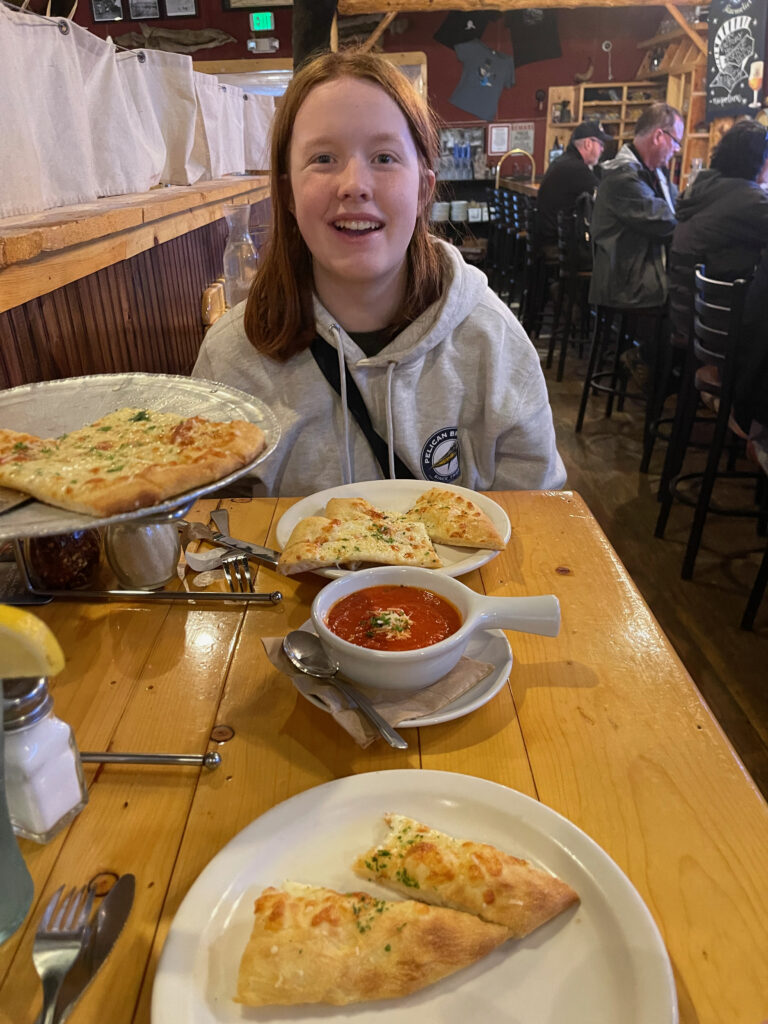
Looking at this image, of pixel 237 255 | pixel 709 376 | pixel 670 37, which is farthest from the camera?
pixel 670 37

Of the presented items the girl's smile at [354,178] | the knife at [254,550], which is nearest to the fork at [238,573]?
the knife at [254,550]

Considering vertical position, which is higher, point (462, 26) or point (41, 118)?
point (462, 26)

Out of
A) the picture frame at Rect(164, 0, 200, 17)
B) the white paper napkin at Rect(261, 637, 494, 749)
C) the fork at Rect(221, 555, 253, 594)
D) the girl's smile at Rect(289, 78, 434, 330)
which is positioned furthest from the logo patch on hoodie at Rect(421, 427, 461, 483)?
the picture frame at Rect(164, 0, 200, 17)

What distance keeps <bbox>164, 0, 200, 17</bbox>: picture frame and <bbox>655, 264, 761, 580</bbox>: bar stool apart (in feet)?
27.3

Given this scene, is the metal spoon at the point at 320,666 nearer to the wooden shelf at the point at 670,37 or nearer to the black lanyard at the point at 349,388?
the black lanyard at the point at 349,388

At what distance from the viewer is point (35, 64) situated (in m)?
1.73

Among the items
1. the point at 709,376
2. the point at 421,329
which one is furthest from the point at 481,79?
the point at 421,329

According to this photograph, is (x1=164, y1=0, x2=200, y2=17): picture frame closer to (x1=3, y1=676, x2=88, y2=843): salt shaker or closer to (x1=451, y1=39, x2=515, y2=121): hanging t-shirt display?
(x1=451, y1=39, x2=515, y2=121): hanging t-shirt display

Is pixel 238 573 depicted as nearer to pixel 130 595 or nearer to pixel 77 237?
pixel 130 595

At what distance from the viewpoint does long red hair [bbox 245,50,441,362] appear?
5.49 feet

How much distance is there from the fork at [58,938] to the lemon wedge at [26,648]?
0.27m

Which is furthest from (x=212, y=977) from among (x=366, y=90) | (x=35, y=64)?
(x=35, y=64)

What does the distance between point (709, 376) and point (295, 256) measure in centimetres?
216

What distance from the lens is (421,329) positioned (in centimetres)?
178
